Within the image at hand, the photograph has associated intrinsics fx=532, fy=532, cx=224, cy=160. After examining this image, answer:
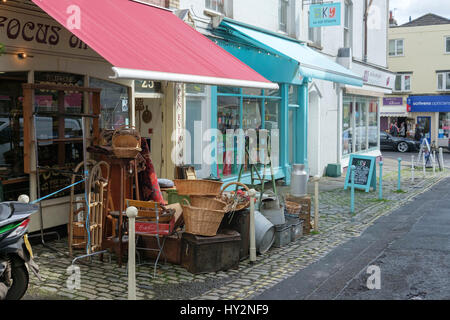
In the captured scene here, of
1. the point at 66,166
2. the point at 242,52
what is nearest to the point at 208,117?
the point at 242,52

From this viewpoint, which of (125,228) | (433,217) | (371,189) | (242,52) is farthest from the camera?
(371,189)

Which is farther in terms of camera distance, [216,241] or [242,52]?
[242,52]

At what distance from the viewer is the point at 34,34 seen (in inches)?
297

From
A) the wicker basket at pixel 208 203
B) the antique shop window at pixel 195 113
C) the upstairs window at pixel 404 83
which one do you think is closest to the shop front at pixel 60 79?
the wicker basket at pixel 208 203

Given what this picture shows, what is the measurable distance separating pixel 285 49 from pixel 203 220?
285 inches

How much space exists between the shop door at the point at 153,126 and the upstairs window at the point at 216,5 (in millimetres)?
2790

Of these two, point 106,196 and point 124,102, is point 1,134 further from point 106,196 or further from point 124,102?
point 124,102

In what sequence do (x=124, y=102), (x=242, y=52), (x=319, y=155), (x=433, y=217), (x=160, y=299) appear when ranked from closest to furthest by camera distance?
(x=160, y=299) → (x=124, y=102) → (x=433, y=217) → (x=242, y=52) → (x=319, y=155)

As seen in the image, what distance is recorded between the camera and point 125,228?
22.8 ft

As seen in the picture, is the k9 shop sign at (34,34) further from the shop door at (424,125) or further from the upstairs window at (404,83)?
the upstairs window at (404,83)

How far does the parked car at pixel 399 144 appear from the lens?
107ft

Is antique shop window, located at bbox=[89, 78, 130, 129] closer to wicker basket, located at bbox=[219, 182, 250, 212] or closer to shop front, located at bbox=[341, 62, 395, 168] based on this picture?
wicker basket, located at bbox=[219, 182, 250, 212]

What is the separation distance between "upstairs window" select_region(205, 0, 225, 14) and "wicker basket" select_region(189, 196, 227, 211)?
20.1 feet

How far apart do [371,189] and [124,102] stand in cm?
772
